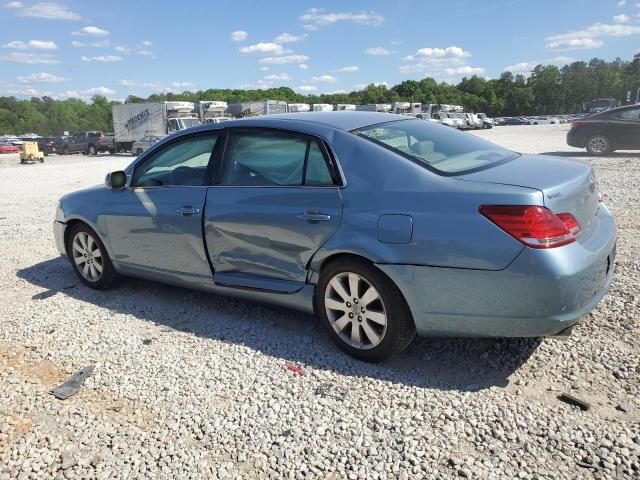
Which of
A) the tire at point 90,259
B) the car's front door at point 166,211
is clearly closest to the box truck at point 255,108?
the tire at point 90,259

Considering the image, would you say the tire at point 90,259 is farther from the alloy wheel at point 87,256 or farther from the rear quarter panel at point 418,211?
the rear quarter panel at point 418,211

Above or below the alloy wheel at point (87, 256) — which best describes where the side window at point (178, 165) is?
above

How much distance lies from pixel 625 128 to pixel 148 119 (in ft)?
87.5

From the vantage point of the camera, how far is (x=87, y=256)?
4953mm

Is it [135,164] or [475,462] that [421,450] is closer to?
[475,462]

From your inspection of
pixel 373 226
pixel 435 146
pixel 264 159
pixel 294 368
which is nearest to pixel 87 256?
pixel 264 159

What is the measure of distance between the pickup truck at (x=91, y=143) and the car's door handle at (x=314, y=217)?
117ft

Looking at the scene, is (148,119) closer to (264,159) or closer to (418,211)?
(264,159)

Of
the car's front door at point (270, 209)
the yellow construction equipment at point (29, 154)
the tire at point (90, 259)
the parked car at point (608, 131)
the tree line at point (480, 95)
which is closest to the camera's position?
the car's front door at point (270, 209)

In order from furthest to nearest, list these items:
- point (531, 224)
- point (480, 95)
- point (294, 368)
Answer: point (480, 95) < point (294, 368) < point (531, 224)

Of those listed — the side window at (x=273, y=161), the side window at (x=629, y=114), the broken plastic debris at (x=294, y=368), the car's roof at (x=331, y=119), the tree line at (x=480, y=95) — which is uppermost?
the tree line at (x=480, y=95)

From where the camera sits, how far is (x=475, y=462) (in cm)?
234

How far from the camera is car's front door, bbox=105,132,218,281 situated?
157 inches

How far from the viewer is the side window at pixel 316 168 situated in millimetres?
3352
